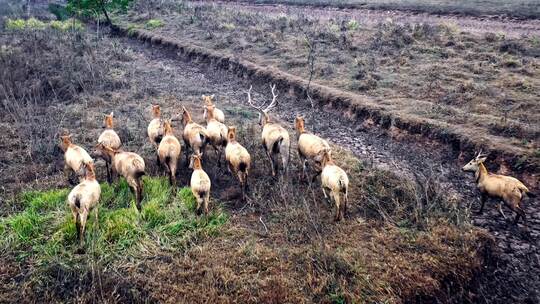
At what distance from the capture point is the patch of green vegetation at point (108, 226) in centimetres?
687

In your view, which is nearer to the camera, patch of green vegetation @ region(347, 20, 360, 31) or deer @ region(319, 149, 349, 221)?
deer @ region(319, 149, 349, 221)

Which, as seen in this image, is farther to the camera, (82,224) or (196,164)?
(196,164)

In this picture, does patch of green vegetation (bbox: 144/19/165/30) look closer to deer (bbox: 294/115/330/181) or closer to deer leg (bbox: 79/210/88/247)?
deer (bbox: 294/115/330/181)

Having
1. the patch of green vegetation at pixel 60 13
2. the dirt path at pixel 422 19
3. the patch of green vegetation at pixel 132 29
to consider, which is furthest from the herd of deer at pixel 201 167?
A: the patch of green vegetation at pixel 60 13

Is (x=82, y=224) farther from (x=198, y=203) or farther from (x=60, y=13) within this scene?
(x=60, y=13)

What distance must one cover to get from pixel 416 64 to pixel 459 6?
14.6 meters

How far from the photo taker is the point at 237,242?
725cm

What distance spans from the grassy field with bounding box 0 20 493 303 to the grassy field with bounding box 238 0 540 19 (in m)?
20.2

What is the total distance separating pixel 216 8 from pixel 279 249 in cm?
3040

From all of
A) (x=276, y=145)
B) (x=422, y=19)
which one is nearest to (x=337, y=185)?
(x=276, y=145)

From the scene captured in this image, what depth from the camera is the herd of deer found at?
7.79 meters

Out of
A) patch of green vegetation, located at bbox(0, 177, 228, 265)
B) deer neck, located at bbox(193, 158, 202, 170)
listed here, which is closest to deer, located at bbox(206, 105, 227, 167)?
deer neck, located at bbox(193, 158, 202, 170)

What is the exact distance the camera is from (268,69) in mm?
17844

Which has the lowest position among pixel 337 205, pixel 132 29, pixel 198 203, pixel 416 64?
pixel 132 29
